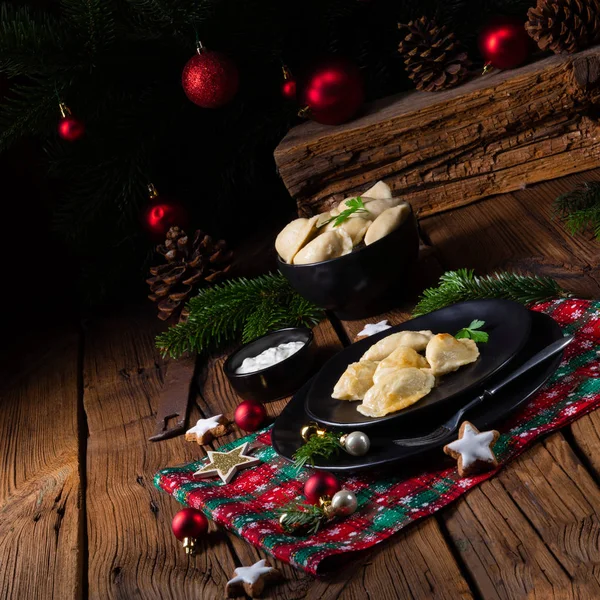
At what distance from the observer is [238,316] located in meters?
1.62

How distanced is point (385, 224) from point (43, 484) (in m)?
0.71

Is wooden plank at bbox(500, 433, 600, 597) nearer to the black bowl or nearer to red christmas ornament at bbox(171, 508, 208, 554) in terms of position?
red christmas ornament at bbox(171, 508, 208, 554)

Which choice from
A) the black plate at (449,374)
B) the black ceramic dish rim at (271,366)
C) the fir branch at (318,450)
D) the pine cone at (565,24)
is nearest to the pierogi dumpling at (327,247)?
the black ceramic dish rim at (271,366)

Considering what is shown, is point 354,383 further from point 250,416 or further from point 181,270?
point 181,270

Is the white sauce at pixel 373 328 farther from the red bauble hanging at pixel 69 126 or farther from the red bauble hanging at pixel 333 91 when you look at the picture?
A: the red bauble hanging at pixel 69 126

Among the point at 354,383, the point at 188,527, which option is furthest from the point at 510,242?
the point at 188,527

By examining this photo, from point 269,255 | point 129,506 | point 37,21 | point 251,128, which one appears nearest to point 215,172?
point 251,128

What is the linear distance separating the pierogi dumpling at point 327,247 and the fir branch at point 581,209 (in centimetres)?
43

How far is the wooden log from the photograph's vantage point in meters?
1.74

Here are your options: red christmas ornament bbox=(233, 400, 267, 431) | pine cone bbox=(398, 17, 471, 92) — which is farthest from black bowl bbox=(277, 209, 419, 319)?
pine cone bbox=(398, 17, 471, 92)

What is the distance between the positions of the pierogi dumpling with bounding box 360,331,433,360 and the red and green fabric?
0.55ft

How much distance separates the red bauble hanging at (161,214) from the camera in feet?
6.44

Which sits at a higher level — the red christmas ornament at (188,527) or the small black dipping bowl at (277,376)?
the red christmas ornament at (188,527)

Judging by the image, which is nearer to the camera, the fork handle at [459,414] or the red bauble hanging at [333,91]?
the fork handle at [459,414]
